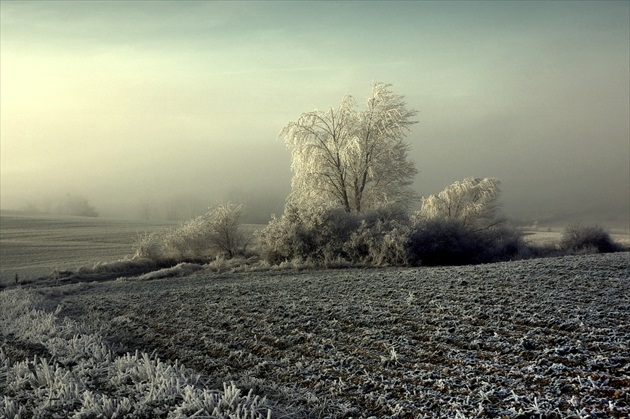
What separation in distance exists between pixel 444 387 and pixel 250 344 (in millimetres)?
4069

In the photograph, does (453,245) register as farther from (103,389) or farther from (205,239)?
(103,389)

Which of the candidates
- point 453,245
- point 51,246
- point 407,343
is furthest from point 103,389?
point 51,246

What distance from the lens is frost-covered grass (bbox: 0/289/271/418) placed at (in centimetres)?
638

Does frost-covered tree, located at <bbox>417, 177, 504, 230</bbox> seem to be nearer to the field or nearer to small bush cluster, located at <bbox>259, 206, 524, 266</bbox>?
small bush cluster, located at <bbox>259, 206, 524, 266</bbox>

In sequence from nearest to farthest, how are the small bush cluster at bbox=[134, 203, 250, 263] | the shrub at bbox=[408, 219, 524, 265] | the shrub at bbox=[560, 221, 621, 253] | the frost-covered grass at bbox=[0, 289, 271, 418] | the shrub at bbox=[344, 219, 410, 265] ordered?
1. the frost-covered grass at bbox=[0, 289, 271, 418]
2. the shrub at bbox=[344, 219, 410, 265]
3. the shrub at bbox=[408, 219, 524, 265]
4. the shrub at bbox=[560, 221, 621, 253]
5. the small bush cluster at bbox=[134, 203, 250, 263]

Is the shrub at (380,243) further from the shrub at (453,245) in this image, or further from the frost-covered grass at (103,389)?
the frost-covered grass at (103,389)

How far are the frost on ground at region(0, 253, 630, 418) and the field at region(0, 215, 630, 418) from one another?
27mm

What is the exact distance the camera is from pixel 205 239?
36500mm

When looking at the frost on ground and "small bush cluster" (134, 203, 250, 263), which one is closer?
the frost on ground

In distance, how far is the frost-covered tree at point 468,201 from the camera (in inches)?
1412

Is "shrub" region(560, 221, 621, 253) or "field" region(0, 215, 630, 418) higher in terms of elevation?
"field" region(0, 215, 630, 418)

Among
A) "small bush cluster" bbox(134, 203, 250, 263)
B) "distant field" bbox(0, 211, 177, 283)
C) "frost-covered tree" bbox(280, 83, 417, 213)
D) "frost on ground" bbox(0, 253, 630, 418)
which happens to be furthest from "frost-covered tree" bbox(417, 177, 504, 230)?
"distant field" bbox(0, 211, 177, 283)

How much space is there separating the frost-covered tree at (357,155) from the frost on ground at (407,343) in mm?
21379

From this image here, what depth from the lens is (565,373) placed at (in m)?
6.65
